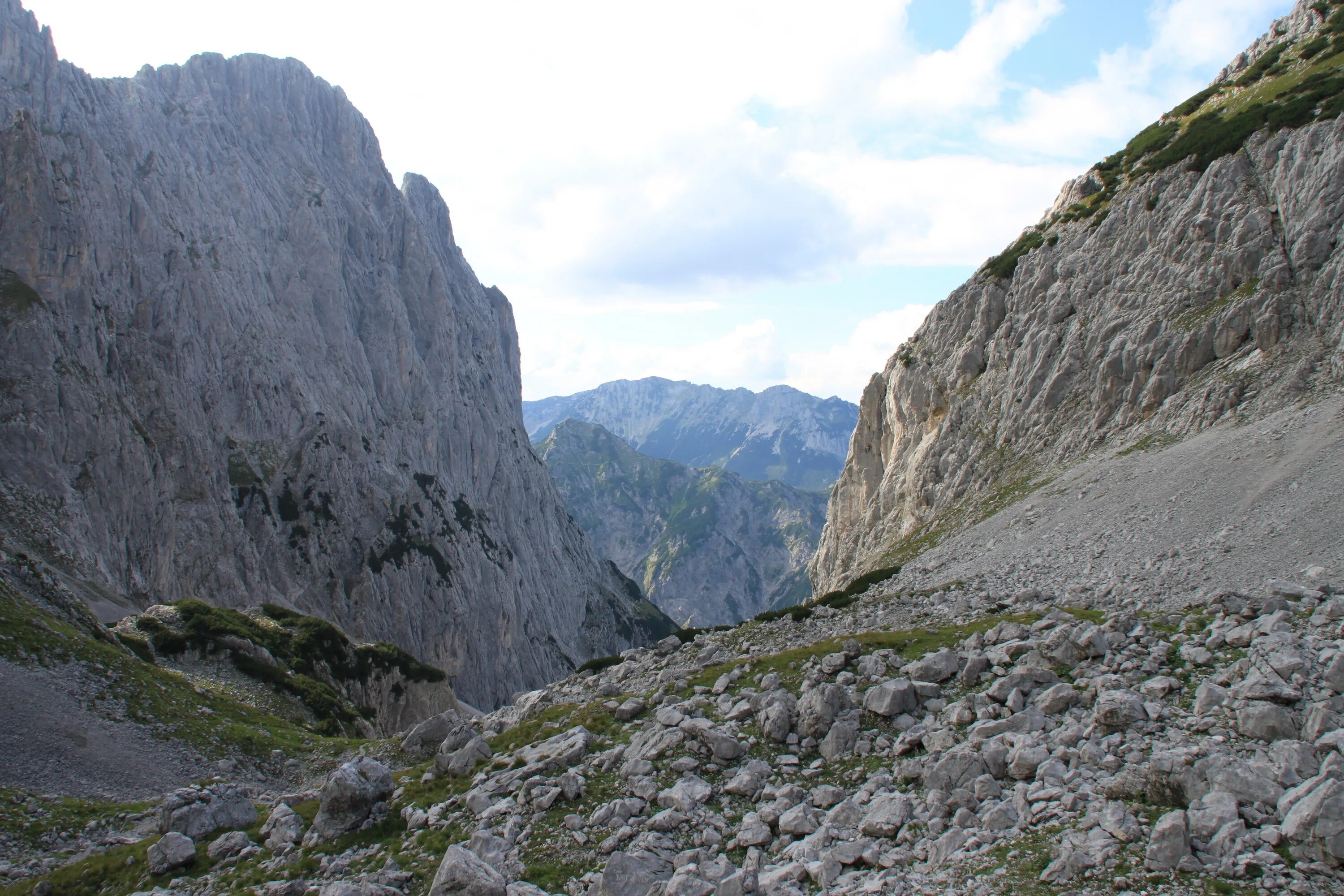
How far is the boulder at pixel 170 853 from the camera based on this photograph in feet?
52.3

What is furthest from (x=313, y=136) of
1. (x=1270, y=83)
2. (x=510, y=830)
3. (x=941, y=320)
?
(x=510, y=830)

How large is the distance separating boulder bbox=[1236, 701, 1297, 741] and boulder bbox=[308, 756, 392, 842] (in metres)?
18.4

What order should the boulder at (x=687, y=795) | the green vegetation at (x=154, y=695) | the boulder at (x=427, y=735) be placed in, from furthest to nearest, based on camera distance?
1. the green vegetation at (x=154, y=695)
2. the boulder at (x=427, y=735)
3. the boulder at (x=687, y=795)

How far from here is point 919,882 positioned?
36.0 ft

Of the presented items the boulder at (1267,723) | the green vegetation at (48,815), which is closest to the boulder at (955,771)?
the boulder at (1267,723)

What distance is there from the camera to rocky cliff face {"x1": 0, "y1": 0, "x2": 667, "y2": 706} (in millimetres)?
82375

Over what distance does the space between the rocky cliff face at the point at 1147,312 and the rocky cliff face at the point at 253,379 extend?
74.3m

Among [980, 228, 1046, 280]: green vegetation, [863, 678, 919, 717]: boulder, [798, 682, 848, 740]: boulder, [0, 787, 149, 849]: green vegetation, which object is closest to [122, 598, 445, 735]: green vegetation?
[0, 787, 149, 849]: green vegetation

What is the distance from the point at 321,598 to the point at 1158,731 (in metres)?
117

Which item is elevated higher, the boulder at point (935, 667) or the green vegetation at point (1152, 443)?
the green vegetation at point (1152, 443)

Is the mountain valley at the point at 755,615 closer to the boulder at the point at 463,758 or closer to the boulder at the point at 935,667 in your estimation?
the boulder at the point at 935,667

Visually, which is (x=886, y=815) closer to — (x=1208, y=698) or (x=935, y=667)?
(x=935, y=667)

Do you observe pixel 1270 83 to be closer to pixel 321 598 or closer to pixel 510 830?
pixel 510 830

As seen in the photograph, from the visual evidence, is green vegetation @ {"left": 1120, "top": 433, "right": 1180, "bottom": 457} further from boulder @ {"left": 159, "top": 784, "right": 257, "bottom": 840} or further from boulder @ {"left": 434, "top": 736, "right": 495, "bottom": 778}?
boulder @ {"left": 159, "top": 784, "right": 257, "bottom": 840}
